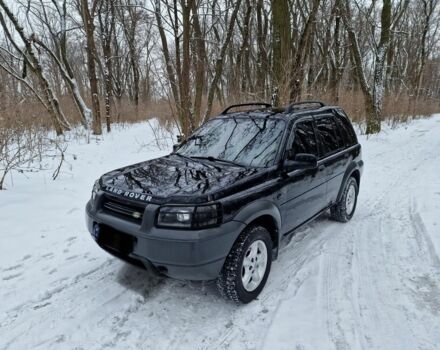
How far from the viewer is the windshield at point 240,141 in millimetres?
3607

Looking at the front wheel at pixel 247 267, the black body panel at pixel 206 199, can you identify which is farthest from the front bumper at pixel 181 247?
the front wheel at pixel 247 267

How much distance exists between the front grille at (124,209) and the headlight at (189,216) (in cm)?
25

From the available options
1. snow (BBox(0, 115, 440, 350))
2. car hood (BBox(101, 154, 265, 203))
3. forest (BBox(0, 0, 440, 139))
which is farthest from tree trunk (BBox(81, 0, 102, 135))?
car hood (BBox(101, 154, 265, 203))

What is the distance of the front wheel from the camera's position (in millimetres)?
2924

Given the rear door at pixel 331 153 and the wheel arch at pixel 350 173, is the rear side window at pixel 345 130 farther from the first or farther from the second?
the wheel arch at pixel 350 173

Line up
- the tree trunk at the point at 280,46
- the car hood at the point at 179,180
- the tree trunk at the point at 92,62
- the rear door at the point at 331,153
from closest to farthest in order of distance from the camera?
the car hood at the point at 179,180 < the rear door at the point at 331,153 < the tree trunk at the point at 280,46 < the tree trunk at the point at 92,62

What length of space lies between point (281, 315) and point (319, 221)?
2576 millimetres

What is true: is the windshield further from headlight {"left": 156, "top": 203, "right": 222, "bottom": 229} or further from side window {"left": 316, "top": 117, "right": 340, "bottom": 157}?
headlight {"left": 156, "top": 203, "right": 222, "bottom": 229}

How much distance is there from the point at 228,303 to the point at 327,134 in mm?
2767

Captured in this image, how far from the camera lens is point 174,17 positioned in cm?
1273

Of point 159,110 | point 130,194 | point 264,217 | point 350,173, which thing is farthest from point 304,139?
point 159,110

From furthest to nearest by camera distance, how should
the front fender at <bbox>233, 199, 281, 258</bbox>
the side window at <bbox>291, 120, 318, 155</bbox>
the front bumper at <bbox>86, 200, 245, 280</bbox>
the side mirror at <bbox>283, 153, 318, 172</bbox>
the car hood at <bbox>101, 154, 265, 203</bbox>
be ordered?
the side window at <bbox>291, 120, 318, 155</bbox> → the side mirror at <bbox>283, 153, 318, 172</bbox> → the front fender at <bbox>233, 199, 281, 258</bbox> → the car hood at <bbox>101, 154, 265, 203</bbox> → the front bumper at <bbox>86, 200, 245, 280</bbox>

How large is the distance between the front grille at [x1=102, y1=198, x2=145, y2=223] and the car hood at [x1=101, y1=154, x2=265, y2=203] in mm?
89

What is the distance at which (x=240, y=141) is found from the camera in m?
3.89
